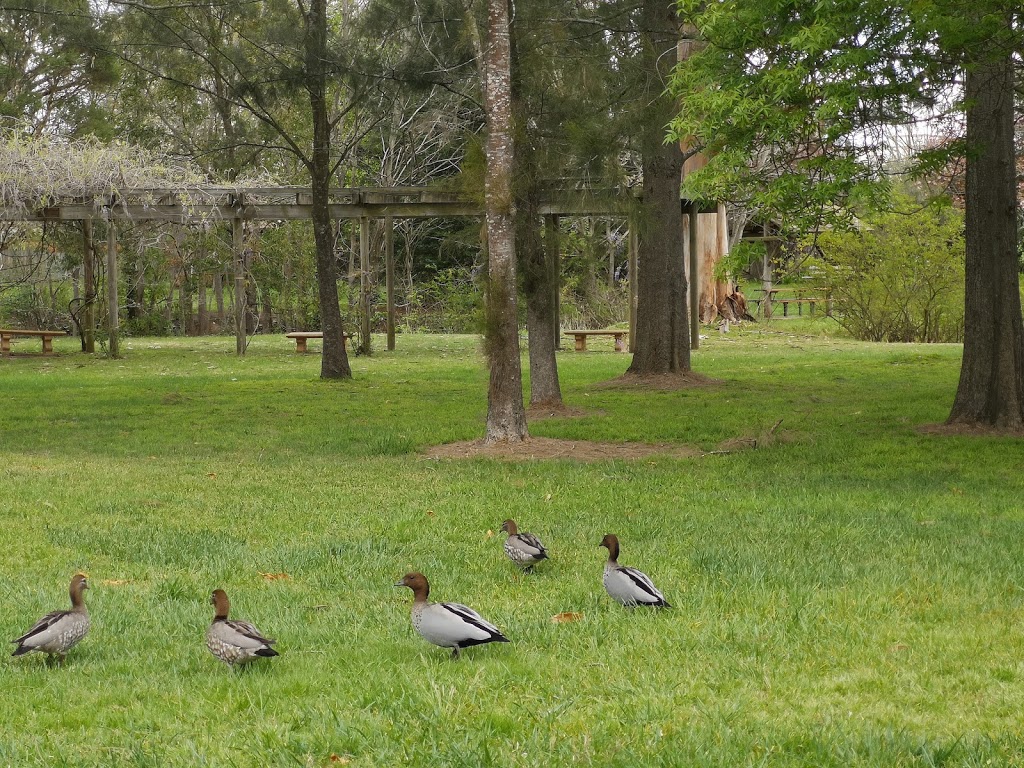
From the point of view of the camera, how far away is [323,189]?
2281cm

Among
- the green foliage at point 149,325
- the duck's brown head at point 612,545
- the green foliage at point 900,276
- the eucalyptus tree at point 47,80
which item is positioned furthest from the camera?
the green foliage at point 149,325

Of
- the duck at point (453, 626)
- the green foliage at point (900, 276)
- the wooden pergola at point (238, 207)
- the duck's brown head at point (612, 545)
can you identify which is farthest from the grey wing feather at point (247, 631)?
the green foliage at point (900, 276)

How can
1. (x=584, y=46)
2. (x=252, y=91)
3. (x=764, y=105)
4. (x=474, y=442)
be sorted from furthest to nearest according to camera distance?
1. (x=252, y=91)
2. (x=584, y=46)
3. (x=474, y=442)
4. (x=764, y=105)

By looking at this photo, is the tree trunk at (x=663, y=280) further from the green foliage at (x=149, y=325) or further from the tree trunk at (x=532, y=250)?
the green foliage at (x=149, y=325)

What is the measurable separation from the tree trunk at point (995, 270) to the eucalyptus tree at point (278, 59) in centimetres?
1030

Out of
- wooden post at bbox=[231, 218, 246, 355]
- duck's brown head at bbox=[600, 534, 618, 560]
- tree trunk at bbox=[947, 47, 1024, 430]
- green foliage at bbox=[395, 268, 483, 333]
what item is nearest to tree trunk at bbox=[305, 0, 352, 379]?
wooden post at bbox=[231, 218, 246, 355]

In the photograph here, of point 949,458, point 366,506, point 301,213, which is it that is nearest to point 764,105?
point 949,458

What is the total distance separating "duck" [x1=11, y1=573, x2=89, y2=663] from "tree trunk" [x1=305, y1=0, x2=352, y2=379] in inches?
650

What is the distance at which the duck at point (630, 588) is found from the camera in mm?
6215

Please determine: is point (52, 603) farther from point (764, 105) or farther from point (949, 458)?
point (949, 458)

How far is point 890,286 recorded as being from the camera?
104 feet

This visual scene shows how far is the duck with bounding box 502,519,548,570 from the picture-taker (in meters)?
7.15

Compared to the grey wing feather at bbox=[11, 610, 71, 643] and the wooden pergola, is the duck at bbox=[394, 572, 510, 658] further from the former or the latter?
the wooden pergola

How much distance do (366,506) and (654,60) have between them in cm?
986
